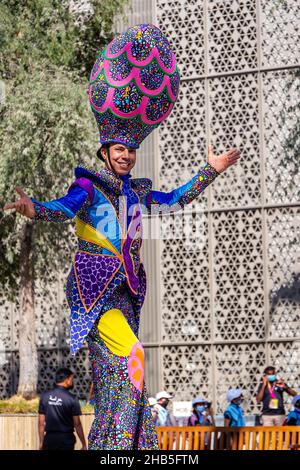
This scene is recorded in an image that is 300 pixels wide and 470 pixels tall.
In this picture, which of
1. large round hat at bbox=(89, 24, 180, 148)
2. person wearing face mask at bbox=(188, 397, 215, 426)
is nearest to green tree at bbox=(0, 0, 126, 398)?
person wearing face mask at bbox=(188, 397, 215, 426)

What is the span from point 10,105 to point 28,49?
1071 millimetres

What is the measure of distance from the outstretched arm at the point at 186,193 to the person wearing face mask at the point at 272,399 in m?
8.08

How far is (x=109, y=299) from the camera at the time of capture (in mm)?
6031

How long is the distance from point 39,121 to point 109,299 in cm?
895

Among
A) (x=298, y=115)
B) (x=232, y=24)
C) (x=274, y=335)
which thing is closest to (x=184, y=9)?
(x=232, y=24)

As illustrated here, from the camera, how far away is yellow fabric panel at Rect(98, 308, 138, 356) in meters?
5.96

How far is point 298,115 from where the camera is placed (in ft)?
58.0

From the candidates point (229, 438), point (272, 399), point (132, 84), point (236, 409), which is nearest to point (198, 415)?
point (236, 409)

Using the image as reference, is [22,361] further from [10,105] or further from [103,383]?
[103,383]

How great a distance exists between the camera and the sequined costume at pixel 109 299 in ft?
19.3

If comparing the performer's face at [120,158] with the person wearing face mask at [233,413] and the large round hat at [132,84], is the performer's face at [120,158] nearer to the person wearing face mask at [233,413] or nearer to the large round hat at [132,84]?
the large round hat at [132,84]

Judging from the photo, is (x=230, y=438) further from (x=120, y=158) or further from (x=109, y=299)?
(x=120, y=158)

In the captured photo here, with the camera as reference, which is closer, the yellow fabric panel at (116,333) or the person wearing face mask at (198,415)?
the yellow fabric panel at (116,333)

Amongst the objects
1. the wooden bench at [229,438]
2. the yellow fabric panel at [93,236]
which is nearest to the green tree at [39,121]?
the wooden bench at [229,438]
